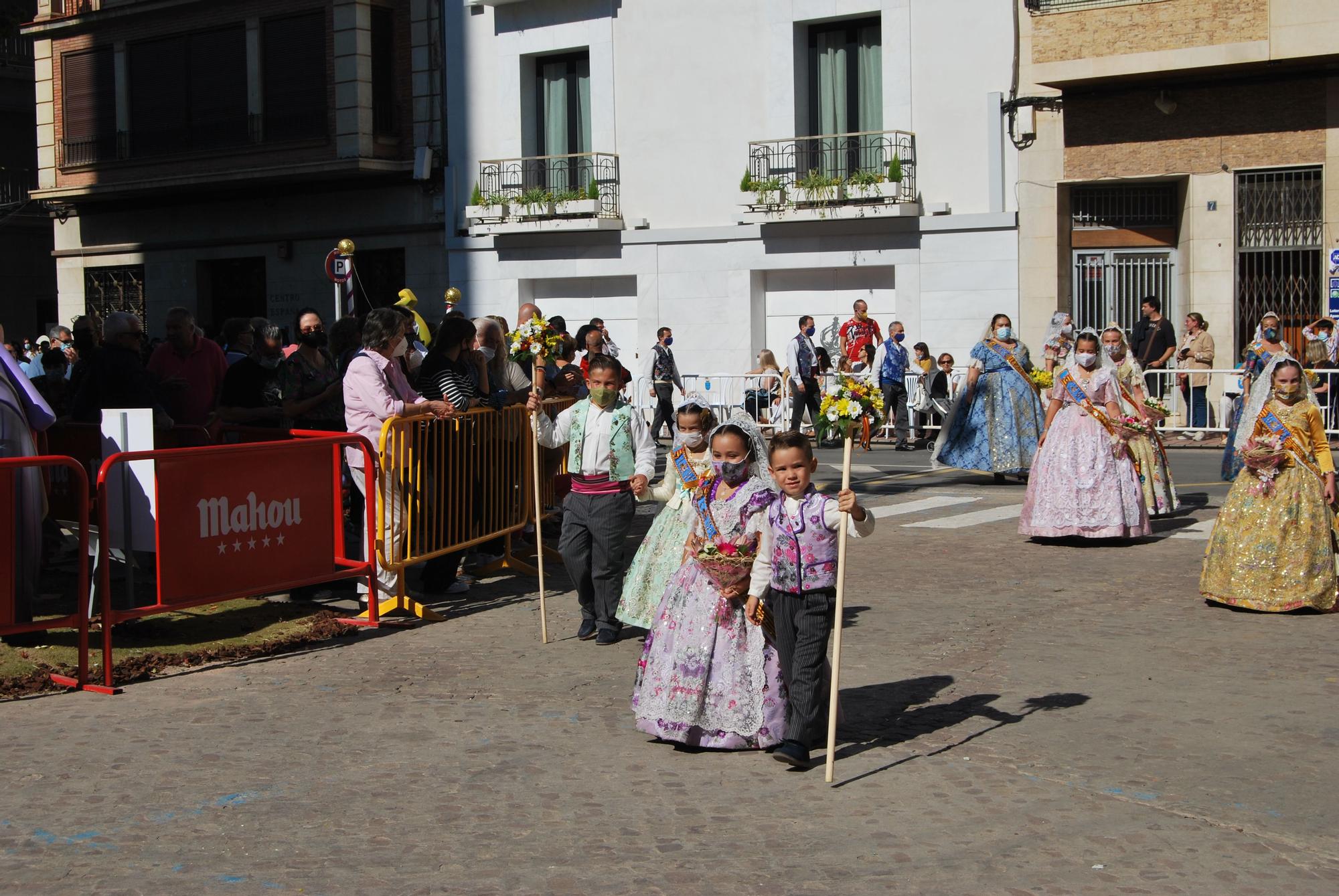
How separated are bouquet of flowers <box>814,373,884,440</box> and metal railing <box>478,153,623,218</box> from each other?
2012cm

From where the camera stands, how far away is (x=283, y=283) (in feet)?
103

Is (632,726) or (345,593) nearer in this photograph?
(632,726)

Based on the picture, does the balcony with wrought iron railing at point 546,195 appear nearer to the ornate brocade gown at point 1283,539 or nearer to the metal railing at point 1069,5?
the metal railing at point 1069,5

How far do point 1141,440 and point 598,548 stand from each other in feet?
20.8

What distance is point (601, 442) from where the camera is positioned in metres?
9.12

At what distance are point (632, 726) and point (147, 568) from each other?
3569 mm

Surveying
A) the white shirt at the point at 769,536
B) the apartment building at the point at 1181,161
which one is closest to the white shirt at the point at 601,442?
the white shirt at the point at 769,536

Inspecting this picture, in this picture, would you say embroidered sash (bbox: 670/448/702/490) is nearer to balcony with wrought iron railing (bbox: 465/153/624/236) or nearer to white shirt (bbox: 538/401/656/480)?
white shirt (bbox: 538/401/656/480)

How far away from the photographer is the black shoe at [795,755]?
6.41m

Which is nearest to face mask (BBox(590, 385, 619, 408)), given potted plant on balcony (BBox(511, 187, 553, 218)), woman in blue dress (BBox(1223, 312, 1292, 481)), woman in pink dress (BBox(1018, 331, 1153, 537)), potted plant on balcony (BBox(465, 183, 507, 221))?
woman in pink dress (BBox(1018, 331, 1153, 537))

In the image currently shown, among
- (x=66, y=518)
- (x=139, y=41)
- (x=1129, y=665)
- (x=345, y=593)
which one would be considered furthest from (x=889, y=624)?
(x=139, y=41)

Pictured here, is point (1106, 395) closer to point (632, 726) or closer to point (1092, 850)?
point (632, 726)

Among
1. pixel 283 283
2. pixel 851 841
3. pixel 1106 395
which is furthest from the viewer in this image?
pixel 283 283

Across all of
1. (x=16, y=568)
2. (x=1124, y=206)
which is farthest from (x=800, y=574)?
(x=1124, y=206)
